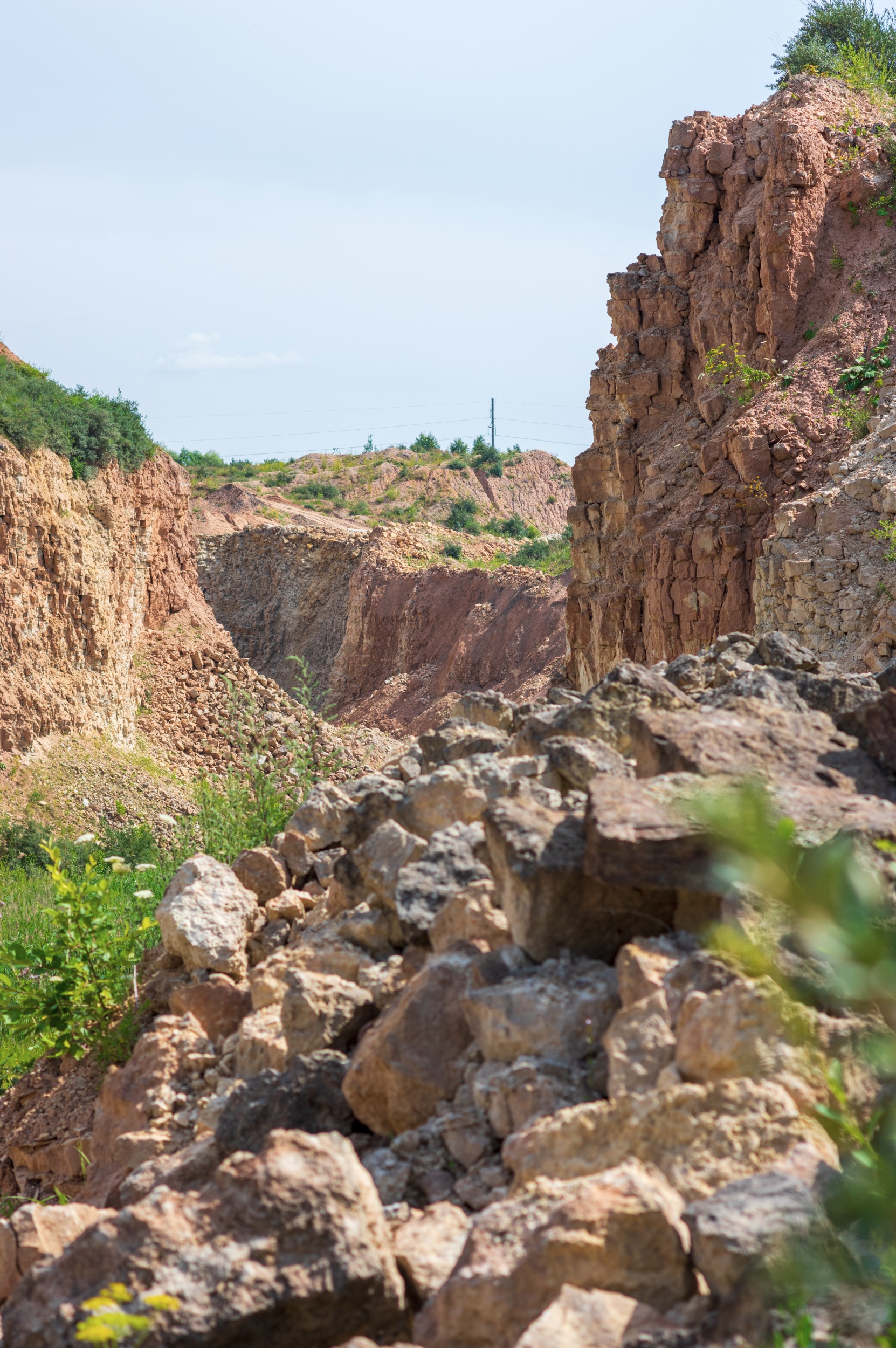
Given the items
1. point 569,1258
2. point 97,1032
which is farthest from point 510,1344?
point 97,1032

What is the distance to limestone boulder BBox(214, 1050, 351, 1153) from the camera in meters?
3.00

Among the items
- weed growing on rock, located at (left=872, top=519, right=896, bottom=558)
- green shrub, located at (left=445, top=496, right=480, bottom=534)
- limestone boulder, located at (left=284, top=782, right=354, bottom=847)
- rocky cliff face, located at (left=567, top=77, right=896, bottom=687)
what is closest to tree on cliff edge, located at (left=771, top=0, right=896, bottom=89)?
rocky cliff face, located at (left=567, top=77, right=896, bottom=687)

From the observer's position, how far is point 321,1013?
11.1 ft

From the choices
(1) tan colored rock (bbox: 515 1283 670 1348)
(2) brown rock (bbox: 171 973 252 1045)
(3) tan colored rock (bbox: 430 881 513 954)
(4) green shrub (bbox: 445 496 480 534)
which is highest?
(4) green shrub (bbox: 445 496 480 534)

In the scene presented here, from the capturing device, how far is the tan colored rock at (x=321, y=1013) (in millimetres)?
3354

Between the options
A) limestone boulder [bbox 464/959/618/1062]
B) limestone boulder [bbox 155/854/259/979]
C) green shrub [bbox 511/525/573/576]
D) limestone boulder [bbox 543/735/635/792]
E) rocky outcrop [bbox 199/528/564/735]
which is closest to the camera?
limestone boulder [bbox 464/959/618/1062]

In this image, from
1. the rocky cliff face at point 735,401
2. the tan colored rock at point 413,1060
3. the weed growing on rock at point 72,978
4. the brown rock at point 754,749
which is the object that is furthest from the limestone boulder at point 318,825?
the rocky cliff face at point 735,401

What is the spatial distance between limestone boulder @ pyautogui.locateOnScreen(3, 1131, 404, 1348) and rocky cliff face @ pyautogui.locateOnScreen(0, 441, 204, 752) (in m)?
15.7

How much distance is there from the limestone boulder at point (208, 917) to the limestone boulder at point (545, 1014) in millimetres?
1588

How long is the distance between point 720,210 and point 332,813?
582 inches

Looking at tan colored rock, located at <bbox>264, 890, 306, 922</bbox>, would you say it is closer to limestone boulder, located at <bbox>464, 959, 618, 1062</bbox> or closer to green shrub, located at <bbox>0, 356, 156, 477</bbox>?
limestone boulder, located at <bbox>464, 959, 618, 1062</bbox>

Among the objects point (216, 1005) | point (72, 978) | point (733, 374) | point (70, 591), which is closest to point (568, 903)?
point (216, 1005)

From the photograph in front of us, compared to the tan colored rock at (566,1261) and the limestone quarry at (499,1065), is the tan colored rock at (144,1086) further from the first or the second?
the tan colored rock at (566,1261)

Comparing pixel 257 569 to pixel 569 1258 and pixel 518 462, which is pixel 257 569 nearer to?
pixel 518 462
